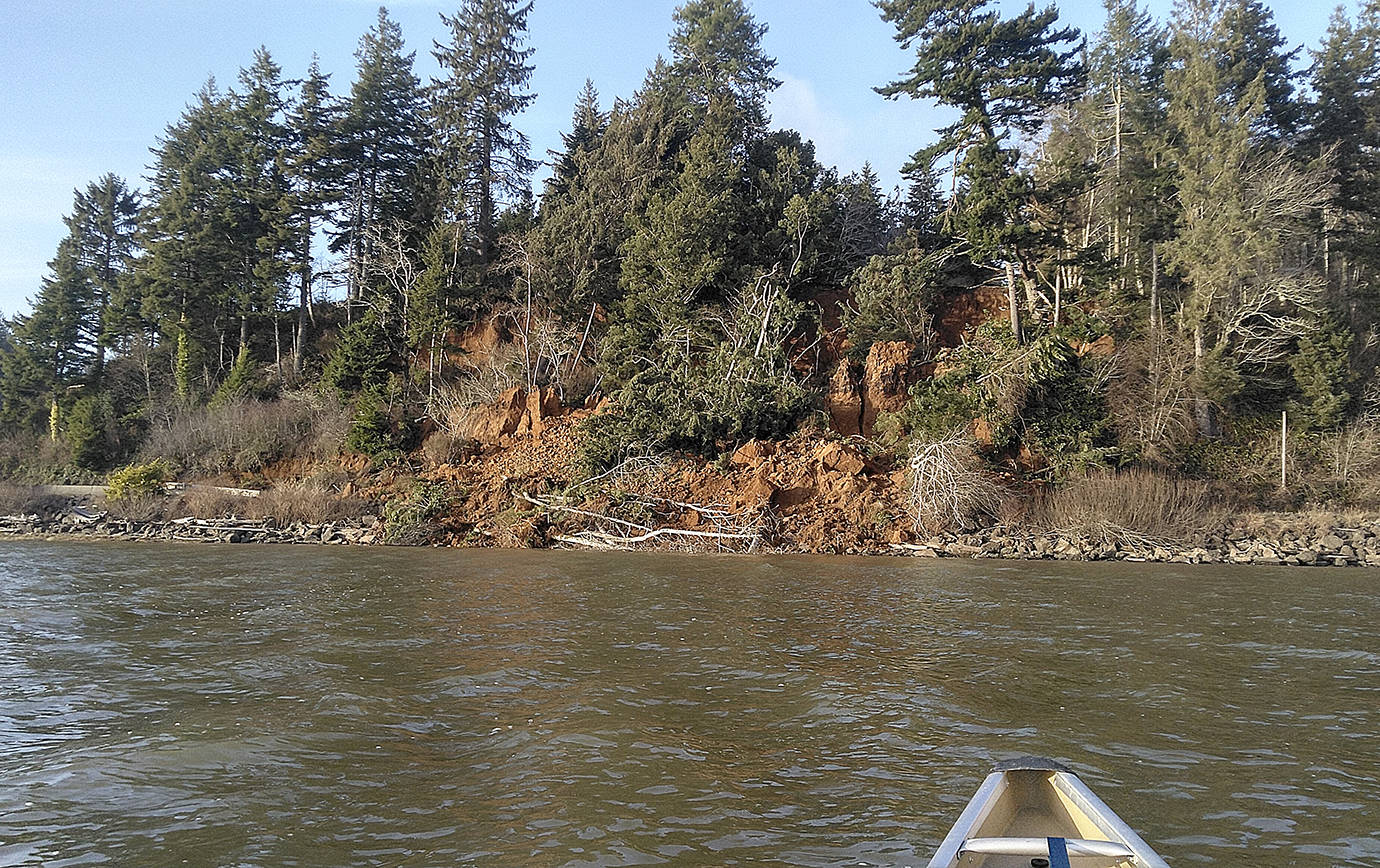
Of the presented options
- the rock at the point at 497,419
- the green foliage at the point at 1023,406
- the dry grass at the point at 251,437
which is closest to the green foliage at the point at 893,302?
the green foliage at the point at 1023,406

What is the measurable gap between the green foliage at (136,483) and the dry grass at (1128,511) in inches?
1054

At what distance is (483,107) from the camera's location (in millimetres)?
38281

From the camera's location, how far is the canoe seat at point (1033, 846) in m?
3.90

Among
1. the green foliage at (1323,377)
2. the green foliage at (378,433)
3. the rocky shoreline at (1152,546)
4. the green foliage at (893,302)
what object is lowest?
the rocky shoreline at (1152,546)

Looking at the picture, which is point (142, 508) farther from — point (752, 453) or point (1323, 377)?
point (1323, 377)

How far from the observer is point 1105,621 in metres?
11.9

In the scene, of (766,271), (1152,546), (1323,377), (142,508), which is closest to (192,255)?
(142,508)

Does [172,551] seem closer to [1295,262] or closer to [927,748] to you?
[927,748]

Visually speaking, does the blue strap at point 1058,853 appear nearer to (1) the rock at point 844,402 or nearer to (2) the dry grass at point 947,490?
(2) the dry grass at point 947,490

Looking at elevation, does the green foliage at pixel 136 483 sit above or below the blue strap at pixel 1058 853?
above

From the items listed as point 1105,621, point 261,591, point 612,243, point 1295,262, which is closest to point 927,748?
point 1105,621

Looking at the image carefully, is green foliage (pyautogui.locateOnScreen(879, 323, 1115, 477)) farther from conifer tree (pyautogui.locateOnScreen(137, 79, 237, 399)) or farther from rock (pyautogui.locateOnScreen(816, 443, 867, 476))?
conifer tree (pyautogui.locateOnScreen(137, 79, 237, 399))

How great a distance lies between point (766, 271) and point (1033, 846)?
2682 centimetres

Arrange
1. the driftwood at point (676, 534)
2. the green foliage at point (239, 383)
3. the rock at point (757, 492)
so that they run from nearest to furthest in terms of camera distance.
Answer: the driftwood at point (676, 534), the rock at point (757, 492), the green foliage at point (239, 383)
